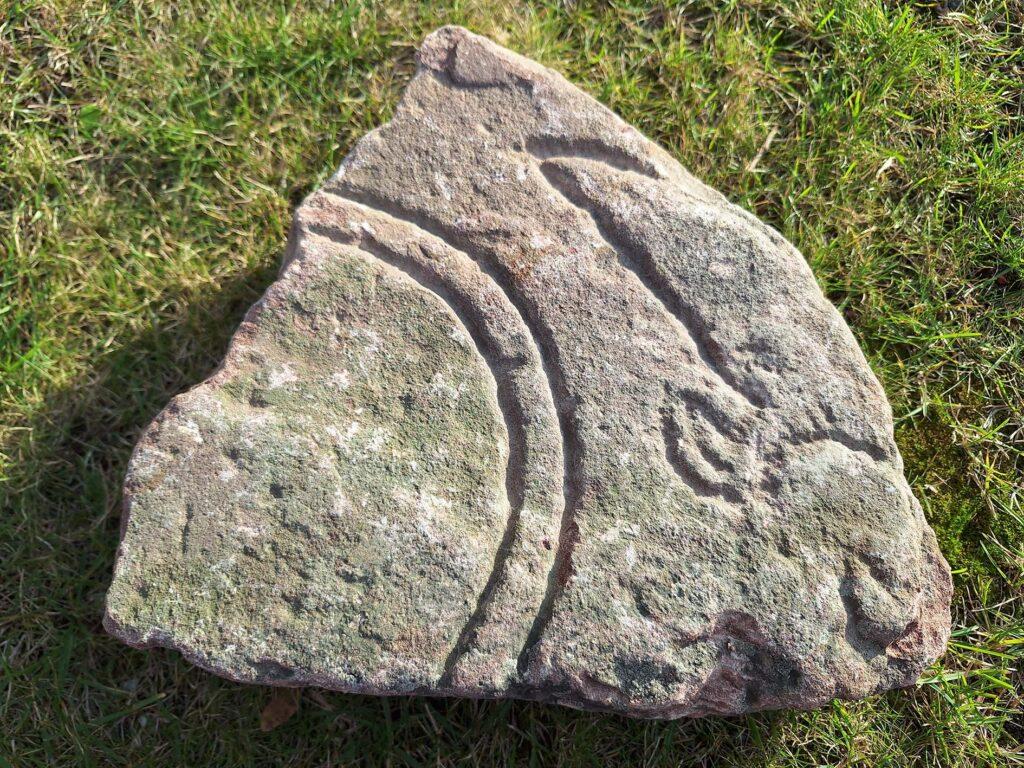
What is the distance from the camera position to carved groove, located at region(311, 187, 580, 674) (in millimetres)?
1752

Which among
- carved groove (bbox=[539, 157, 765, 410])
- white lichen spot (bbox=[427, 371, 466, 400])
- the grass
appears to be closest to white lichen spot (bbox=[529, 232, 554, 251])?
carved groove (bbox=[539, 157, 765, 410])

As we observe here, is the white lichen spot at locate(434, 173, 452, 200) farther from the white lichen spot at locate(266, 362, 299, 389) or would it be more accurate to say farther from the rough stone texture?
the white lichen spot at locate(266, 362, 299, 389)

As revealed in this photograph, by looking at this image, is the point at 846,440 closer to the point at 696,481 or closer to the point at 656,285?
the point at 696,481

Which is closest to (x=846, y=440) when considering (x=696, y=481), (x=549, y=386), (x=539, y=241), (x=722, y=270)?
(x=696, y=481)

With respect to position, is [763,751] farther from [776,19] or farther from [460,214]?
[776,19]

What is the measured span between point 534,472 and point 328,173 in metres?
1.32

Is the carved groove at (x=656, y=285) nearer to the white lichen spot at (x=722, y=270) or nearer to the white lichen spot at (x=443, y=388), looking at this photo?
the white lichen spot at (x=722, y=270)

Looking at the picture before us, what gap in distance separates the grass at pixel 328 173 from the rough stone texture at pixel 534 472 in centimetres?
60

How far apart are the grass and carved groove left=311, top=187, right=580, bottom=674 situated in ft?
2.19

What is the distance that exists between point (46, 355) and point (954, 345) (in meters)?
2.61

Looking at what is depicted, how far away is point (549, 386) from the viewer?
73.7 inches

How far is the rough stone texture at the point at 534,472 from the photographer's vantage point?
5.68ft

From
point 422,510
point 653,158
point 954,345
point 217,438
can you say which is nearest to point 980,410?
point 954,345

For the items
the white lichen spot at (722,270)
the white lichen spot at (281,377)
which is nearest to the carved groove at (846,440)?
the white lichen spot at (722,270)
